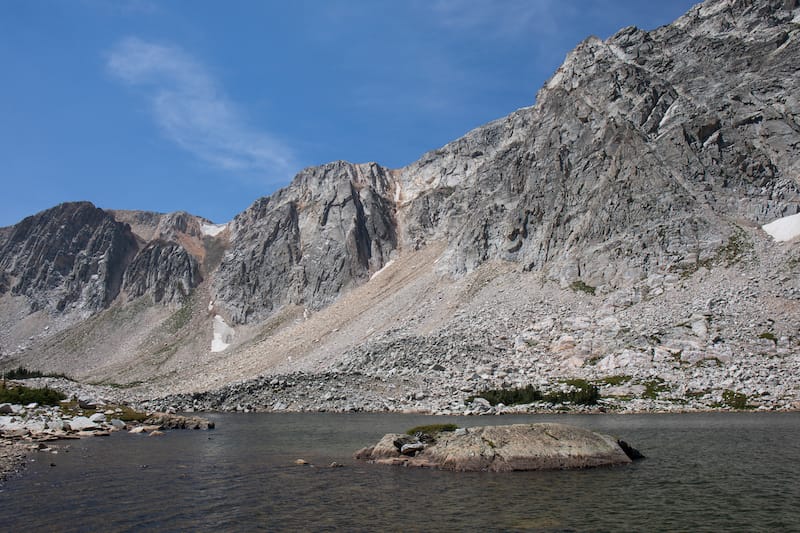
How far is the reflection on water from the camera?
17344mm

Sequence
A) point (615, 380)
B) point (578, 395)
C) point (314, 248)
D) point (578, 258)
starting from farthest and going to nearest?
point (314, 248) → point (578, 258) → point (615, 380) → point (578, 395)

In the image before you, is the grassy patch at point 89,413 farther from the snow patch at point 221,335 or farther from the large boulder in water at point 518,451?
the snow patch at point 221,335

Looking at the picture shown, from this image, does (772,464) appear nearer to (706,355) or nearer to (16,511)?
(16,511)

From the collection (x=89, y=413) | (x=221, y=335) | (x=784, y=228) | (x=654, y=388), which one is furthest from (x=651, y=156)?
(x=221, y=335)

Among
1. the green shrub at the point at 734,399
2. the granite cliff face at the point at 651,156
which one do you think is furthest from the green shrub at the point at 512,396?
the granite cliff face at the point at 651,156

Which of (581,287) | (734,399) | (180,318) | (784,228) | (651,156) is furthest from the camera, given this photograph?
(180,318)

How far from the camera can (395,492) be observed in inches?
864

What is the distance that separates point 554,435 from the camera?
91.7 feet

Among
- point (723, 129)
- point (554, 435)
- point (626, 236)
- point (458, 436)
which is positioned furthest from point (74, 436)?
point (723, 129)

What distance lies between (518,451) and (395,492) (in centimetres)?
780

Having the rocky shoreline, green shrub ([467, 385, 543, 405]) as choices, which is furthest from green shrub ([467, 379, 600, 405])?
the rocky shoreline

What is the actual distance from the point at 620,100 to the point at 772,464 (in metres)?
106

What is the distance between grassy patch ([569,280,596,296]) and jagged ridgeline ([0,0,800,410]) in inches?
15.0

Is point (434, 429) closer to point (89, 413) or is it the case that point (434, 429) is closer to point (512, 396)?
point (512, 396)
